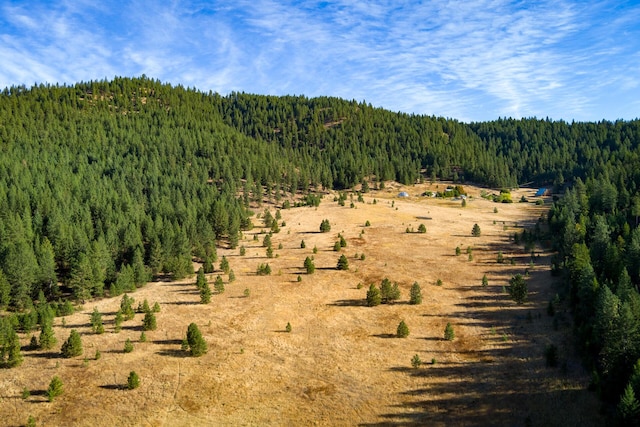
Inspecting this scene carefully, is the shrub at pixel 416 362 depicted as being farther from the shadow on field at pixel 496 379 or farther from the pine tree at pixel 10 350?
the pine tree at pixel 10 350

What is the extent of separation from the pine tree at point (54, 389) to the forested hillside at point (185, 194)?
22405 millimetres

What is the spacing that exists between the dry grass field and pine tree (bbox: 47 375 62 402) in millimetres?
549

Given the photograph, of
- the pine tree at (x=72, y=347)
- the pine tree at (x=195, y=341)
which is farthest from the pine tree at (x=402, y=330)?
the pine tree at (x=72, y=347)

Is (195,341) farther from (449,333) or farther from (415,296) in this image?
(415,296)

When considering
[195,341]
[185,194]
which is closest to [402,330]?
[195,341]

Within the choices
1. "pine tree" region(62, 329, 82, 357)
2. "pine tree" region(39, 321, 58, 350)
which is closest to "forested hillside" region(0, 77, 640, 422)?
"pine tree" region(39, 321, 58, 350)

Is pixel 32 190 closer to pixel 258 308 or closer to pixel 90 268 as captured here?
pixel 90 268

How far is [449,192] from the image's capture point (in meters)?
138

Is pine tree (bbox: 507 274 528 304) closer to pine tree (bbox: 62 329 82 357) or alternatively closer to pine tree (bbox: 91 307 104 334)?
pine tree (bbox: 91 307 104 334)

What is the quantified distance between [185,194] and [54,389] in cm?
7684

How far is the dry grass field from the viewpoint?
28.8m

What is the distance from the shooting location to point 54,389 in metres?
30.7

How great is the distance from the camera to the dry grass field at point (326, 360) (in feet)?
94.6

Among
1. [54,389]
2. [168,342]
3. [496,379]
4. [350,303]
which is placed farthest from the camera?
[350,303]
